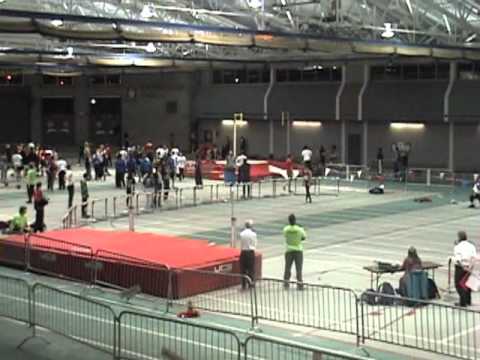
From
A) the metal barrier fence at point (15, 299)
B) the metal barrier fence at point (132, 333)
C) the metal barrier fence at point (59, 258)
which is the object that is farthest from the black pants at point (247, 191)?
the metal barrier fence at point (132, 333)

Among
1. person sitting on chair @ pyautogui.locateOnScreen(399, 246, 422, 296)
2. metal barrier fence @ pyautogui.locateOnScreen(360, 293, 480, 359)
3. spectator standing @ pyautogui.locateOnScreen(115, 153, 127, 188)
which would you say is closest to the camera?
metal barrier fence @ pyautogui.locateOnScreen(360, 293, 480, 359)

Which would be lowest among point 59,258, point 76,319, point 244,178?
point 76,319

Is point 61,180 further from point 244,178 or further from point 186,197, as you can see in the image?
point 244,178

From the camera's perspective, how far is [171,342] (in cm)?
1298

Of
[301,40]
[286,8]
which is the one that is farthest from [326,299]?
[286,8]

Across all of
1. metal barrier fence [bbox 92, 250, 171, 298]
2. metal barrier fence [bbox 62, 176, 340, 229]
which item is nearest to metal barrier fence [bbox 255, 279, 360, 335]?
metal barrier fence [bbox 92, 250, 171, 298]

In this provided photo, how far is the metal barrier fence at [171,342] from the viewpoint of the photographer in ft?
40.3

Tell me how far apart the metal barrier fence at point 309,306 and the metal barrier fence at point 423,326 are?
0.40 metres

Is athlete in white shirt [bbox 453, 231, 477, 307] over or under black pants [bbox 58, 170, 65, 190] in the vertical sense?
under

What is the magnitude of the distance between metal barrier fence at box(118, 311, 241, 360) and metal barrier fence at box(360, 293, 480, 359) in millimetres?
2443

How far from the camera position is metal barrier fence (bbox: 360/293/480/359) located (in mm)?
13431

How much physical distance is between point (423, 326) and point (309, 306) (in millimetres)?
2413

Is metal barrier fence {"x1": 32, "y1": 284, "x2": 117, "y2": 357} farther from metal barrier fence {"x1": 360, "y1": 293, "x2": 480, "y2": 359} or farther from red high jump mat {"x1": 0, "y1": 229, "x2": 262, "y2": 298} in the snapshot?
metal barrier fence {"x1": 360, "y1": 293, "x2": 480, "y2": 359}

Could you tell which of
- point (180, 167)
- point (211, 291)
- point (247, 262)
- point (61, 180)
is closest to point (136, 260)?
point (211, 291)
